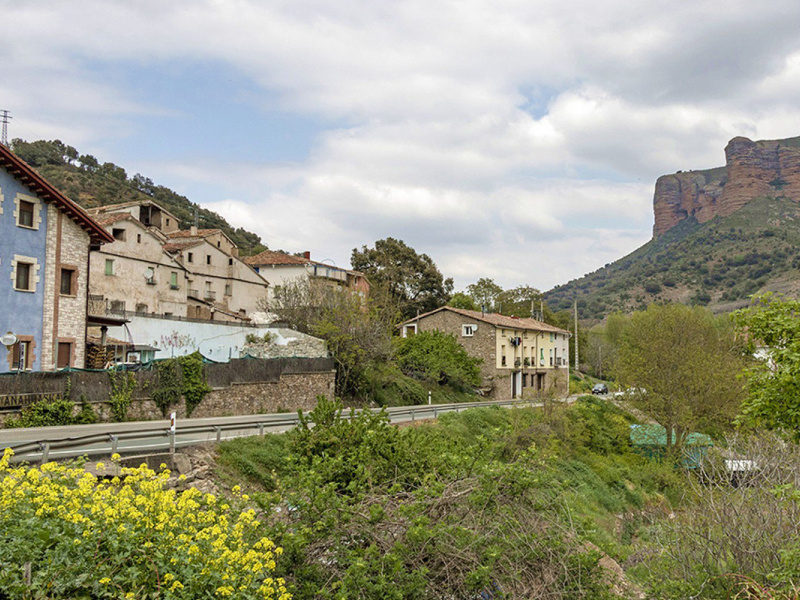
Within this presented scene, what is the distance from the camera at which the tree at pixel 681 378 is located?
35.4m

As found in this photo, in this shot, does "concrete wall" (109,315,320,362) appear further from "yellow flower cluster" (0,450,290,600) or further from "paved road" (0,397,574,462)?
"yellow flower cluster" (0,450,290,600)

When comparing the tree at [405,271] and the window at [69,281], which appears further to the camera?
the tree at [405,271]

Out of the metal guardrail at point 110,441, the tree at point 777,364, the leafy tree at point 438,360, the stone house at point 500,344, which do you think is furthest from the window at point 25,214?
the stone house at point 500,344

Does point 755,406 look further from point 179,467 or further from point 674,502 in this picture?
point 674,502

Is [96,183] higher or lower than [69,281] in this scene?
higher

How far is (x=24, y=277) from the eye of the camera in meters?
25.0

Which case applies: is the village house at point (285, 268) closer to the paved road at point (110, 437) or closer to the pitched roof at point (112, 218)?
the pitched roof at point (112, 218)

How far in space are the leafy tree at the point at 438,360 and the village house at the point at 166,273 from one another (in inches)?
493

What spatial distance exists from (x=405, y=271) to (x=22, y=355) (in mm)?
49459

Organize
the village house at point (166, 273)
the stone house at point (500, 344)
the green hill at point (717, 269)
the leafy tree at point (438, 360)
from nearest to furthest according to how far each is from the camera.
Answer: the village house at point (166, 273) < the leafy tree at point (438, 360) < the stone house at point (500, 344) < the green hill at point (717, 269)

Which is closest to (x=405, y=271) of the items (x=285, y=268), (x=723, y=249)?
(x=285, y=268)

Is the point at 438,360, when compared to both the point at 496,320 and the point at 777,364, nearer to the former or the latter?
the point at 496,320

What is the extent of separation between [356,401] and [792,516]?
95.2 ft

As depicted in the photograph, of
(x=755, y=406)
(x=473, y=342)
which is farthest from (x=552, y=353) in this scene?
(x=755, y=406)
